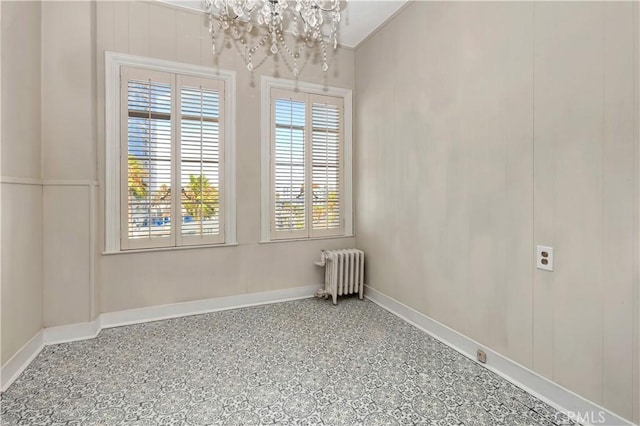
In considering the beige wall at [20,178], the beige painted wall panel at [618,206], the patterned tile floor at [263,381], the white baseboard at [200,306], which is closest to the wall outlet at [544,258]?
the beige painted wall panel at [618,206]

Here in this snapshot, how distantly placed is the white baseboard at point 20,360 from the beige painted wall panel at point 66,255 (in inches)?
6.6

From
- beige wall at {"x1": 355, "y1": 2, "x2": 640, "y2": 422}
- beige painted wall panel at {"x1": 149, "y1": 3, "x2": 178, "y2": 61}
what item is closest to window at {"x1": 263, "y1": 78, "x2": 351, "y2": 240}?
beige wall at {"x1": 355, "y1": 2, "x2": 640, "y2": 422}

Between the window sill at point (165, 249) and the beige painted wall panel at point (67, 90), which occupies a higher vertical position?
the beige painted wall panel at point (67, 90)

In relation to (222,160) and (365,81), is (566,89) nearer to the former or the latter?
(365,81)

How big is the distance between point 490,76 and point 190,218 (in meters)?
2.84

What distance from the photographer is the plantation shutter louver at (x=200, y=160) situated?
118 inches

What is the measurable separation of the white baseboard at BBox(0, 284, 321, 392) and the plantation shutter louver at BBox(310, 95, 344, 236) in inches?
31.2

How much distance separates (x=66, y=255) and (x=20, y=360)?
0.79m

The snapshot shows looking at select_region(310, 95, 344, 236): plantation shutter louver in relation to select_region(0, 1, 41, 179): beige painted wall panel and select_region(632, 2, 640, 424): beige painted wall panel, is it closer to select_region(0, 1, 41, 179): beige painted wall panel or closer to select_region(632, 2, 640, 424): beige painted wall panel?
select_region(0, 1, 41, 179): beige painted wall panel

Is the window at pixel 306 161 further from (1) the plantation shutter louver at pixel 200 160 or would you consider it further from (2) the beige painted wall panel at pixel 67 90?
(2) the beige painted wall panel at pixel 67 90

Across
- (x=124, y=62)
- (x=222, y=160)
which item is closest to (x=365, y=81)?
(x=222, y=160)

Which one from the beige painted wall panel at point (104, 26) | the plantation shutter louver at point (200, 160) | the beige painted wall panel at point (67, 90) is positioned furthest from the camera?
the plantation shutter louver at point (200, 160)

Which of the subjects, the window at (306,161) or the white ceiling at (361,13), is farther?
the window at (306,161)

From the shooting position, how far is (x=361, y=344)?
244 centimetres
